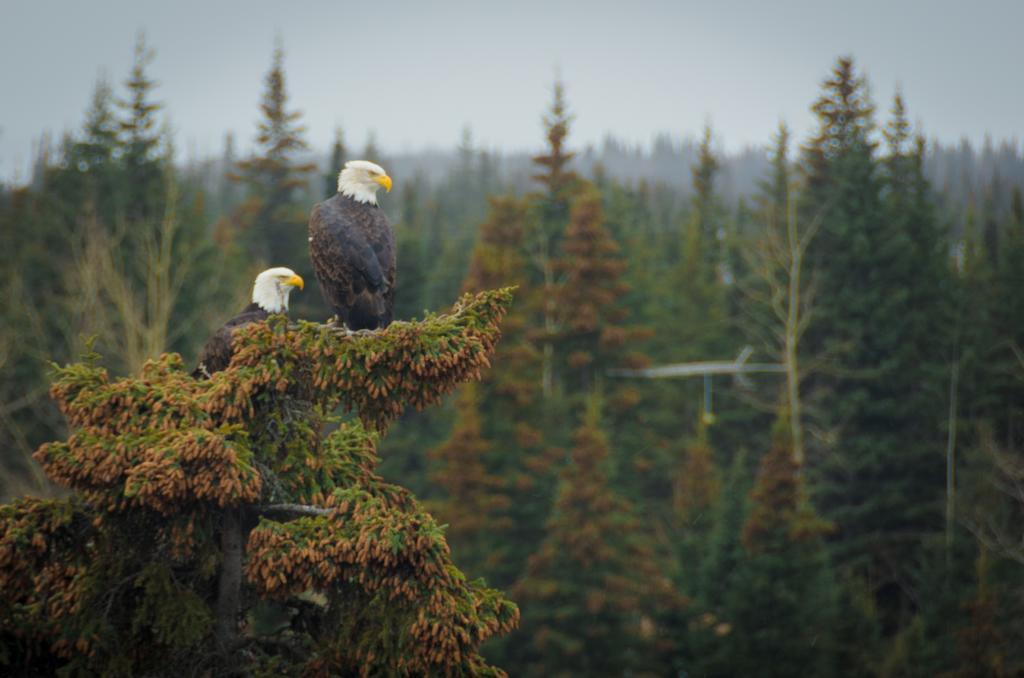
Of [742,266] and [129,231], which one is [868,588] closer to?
[742,266]

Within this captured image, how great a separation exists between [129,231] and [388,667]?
25.2 m

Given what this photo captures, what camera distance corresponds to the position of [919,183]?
107ft

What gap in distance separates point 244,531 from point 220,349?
1.70m

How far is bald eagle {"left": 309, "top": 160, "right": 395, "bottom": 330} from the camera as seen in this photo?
23.7 feet

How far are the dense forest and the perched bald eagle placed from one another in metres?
11.7

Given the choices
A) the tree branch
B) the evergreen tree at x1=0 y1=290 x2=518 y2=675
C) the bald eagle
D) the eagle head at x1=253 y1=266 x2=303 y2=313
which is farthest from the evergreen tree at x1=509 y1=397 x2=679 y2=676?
the tree branch

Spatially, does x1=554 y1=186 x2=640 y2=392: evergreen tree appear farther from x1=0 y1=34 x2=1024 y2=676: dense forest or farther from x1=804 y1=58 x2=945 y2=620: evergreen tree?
x1=804 y1=58 x2=945 y2=620: evergreen tree

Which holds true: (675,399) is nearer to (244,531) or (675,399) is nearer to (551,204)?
(551,204)

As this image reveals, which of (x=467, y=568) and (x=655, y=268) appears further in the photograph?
(x=655, y=268)

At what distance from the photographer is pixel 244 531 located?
18.1 ft

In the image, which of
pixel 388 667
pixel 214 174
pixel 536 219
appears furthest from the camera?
pixel 214 174

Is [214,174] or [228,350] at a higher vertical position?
[214,174]

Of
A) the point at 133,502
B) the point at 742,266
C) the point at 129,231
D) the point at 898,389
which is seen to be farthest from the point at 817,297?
the point at 133,502

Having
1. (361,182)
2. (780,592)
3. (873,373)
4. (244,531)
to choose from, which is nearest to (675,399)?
(873,373)
